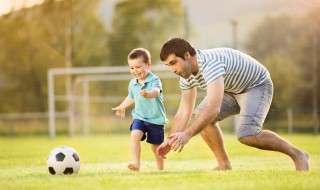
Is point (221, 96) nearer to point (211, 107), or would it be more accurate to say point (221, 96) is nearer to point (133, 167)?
point (211, 107)

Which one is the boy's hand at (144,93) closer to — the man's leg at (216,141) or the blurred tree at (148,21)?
the man's leg at (216,141)

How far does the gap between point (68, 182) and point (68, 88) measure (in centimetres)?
2222

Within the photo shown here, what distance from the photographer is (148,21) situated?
32531mm

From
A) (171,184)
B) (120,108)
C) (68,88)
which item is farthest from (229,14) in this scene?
(171,184)

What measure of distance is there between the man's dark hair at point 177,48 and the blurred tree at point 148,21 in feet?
78.3

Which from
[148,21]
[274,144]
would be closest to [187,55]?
[274,144]

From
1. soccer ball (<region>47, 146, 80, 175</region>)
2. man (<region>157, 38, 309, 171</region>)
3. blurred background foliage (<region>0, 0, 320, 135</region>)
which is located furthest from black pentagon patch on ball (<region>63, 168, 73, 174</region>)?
blurred background foliage (<region>0, 0, 320, 135</region>)

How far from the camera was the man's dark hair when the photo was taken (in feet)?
20.4

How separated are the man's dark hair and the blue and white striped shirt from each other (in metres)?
0.15

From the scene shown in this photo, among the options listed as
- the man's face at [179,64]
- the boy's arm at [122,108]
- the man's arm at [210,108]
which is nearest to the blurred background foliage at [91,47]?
the boy's arm at [122,108]

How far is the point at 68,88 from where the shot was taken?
27.8 metres

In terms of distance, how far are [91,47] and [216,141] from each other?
23351 millimetres

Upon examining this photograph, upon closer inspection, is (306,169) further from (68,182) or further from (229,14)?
(229,14)

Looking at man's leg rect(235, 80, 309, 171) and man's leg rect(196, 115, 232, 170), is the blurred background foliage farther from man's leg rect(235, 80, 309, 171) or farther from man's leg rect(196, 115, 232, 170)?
man's leg rect(235, 80, 309, 171)
